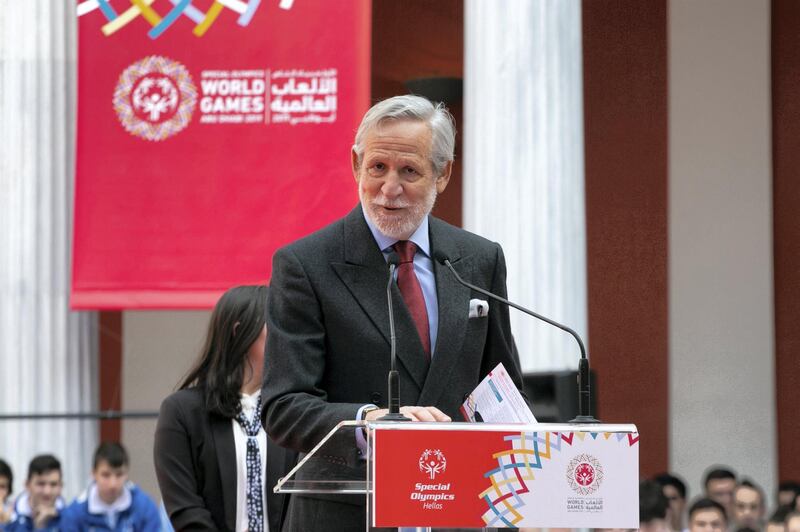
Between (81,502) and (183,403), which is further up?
(183,403)

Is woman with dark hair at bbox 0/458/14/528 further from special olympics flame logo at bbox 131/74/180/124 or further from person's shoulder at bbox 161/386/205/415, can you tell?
person's shoulder at bbox 161/386/205/415

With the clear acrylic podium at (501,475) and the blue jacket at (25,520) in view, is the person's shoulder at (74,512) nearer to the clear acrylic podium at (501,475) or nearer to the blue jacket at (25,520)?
the blue jacket at (25,520)

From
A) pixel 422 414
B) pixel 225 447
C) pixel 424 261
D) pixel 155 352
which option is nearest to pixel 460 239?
pixel 424 261

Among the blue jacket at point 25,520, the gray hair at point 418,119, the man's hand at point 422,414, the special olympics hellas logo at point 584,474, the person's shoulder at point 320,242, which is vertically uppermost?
the gray hair at point 418,119

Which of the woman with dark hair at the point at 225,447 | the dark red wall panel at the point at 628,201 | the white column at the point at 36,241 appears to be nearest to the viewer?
the woman with dark hair at the point at 225,447

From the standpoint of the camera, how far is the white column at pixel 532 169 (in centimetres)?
631

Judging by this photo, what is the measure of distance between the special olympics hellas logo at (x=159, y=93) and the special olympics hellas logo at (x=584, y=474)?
14.7 feet

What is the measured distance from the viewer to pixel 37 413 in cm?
700

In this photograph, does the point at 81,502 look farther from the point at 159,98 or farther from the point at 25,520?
the point at 159,98

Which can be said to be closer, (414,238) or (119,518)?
(414,238)

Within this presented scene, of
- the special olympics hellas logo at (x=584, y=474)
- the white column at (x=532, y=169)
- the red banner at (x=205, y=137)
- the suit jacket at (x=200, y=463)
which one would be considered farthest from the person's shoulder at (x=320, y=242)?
the white column at (x=532, y=169)

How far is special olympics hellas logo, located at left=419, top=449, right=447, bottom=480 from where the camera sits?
2119 mm

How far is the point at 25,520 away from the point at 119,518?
47 centimetres

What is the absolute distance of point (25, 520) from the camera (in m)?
6.94
